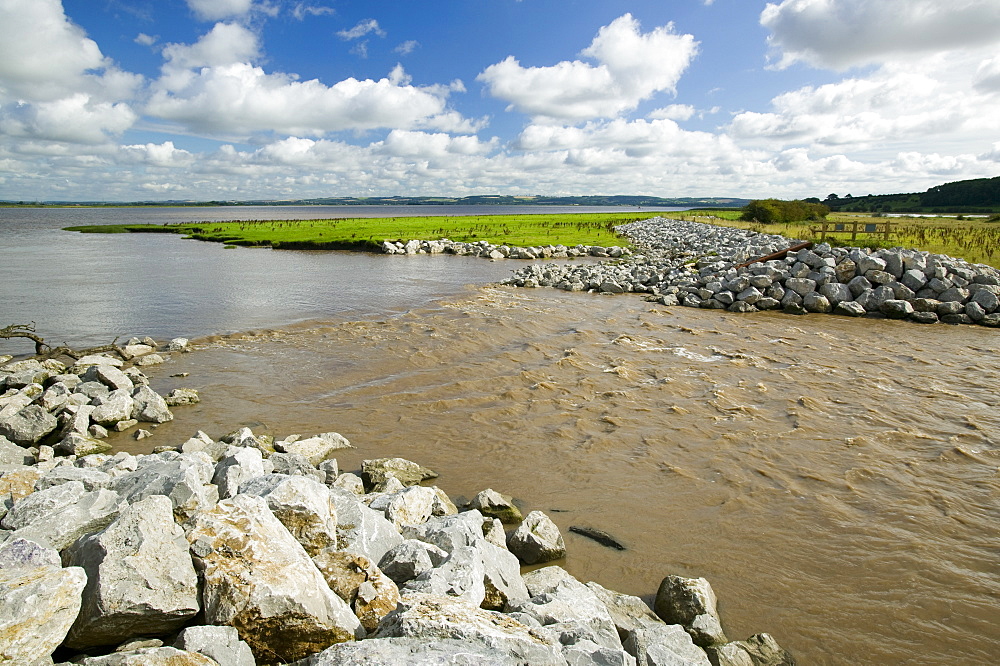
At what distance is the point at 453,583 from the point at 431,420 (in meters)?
7.01

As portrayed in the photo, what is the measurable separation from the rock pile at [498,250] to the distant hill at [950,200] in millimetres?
68382

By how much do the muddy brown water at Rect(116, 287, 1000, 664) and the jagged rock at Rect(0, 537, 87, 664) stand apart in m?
5.05

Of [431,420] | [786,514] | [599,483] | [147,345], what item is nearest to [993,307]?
[786,514]

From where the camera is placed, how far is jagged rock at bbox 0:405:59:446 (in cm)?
1025

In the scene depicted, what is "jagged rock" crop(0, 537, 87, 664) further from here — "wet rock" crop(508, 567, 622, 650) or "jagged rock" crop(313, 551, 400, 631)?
"wet rock" crop(508, 567, 622, 650)

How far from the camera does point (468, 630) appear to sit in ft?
12.2

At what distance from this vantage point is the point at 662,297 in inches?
1033

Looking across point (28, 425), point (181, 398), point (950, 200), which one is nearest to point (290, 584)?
point (28, 425)

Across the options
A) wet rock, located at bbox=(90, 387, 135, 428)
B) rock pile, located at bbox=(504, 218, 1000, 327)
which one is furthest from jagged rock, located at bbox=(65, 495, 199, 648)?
rock pile, located at bbox=(504, 218, 1000, 327)

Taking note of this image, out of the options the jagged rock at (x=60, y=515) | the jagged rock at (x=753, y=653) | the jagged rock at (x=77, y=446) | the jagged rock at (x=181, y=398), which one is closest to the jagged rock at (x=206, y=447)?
the jagged rock at (x=77, y=446)

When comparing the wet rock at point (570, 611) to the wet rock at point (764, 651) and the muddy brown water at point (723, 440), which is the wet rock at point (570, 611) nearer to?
the muddy brown water at point (723, 440)

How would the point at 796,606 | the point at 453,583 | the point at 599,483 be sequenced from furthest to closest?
the point at 599,483 → the point at 796,606 → the point at 453,583

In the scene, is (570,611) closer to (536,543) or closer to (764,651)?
(536,543)

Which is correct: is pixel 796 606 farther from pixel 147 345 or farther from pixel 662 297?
pixel 662 297
